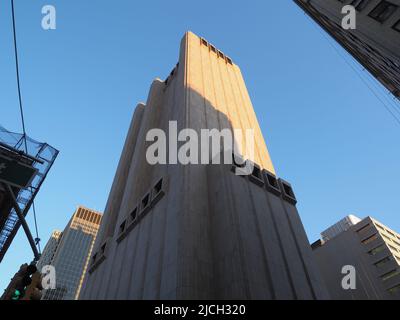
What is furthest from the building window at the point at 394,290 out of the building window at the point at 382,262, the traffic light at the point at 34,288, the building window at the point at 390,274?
the traffic light at the point at 34,288

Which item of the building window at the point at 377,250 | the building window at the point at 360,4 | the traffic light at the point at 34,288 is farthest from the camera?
the building window at the point at 377,250

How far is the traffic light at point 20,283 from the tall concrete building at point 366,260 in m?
74.3

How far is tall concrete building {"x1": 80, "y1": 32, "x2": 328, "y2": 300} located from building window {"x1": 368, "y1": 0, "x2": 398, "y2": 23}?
18.5m

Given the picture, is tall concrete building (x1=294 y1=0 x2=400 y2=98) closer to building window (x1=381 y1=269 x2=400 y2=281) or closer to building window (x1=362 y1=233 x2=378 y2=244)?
building window (x1=381 y1=269 x2=400 y2=281)

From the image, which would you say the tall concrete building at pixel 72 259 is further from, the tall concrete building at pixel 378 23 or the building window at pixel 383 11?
the building window at pixel 383 11

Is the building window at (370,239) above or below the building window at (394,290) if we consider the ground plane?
above

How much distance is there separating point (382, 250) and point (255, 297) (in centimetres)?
6562

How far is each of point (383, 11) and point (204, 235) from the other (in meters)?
26.7

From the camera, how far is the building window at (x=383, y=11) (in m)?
28.2

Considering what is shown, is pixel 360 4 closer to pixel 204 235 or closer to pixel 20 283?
pixel 204 235

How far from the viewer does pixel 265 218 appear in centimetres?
2723

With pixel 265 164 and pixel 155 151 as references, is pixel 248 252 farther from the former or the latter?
pixel 155 151

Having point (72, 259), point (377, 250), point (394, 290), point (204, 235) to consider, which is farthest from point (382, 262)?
point (72, 259)

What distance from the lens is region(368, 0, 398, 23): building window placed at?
2816 centimetres
